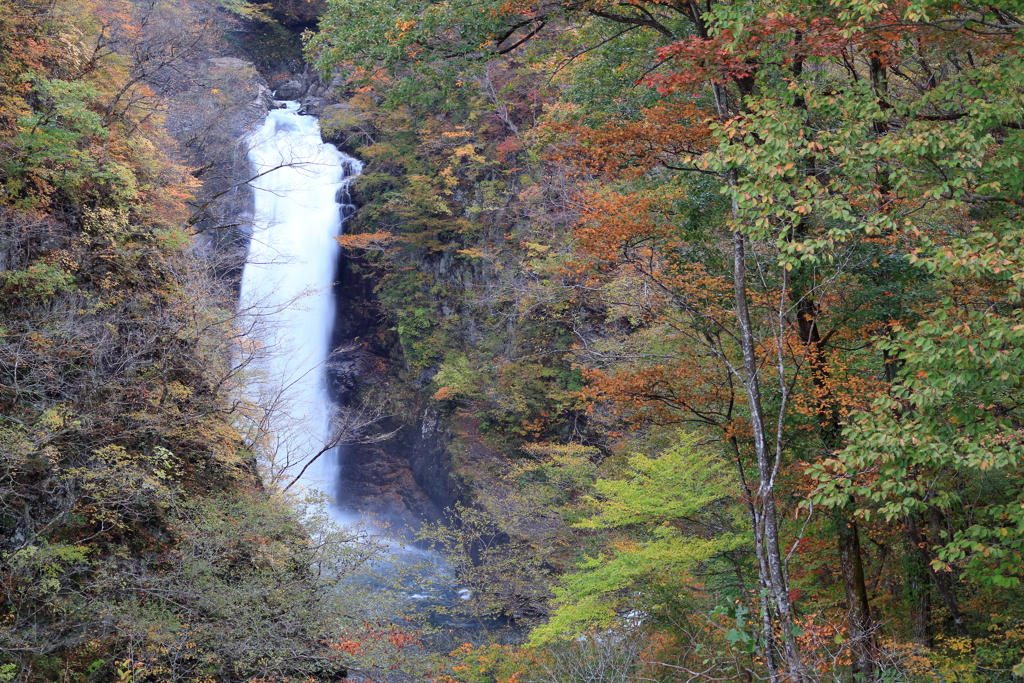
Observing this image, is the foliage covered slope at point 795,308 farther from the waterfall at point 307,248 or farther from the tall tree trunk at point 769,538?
the waterfall at point 307,248

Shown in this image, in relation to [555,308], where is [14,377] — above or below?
below

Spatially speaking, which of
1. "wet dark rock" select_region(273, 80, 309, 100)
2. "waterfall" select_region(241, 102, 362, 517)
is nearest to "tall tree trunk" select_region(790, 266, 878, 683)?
"waterfall" select_region(241, 102, 362, 517)

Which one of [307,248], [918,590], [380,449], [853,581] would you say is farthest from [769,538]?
[307,248]

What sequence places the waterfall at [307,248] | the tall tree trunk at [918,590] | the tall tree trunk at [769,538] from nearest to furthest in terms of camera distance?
the tall tree trunk at [769,538]
the tall tree trunk at [918,590]
the waterfall at [307,248]

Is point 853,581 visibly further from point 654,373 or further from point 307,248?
point 307,248

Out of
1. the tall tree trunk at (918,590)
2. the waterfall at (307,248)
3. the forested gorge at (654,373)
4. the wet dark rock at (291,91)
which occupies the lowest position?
the tall tree trunk at (918,590)

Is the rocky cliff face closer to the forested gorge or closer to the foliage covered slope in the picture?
the forested gorge

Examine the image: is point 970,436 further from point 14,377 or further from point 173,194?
point 173,194

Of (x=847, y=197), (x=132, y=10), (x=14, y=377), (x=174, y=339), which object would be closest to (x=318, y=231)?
(x=132, y=10)

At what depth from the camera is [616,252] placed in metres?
8.02

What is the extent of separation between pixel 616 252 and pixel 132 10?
15.8 metres

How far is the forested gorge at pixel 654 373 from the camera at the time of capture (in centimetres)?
552

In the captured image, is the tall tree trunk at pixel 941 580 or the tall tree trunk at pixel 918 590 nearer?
the tall tree trunk at pixel 941 580

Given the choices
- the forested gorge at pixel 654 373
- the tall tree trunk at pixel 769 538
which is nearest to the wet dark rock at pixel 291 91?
the forested gorge at pixel 654 373
